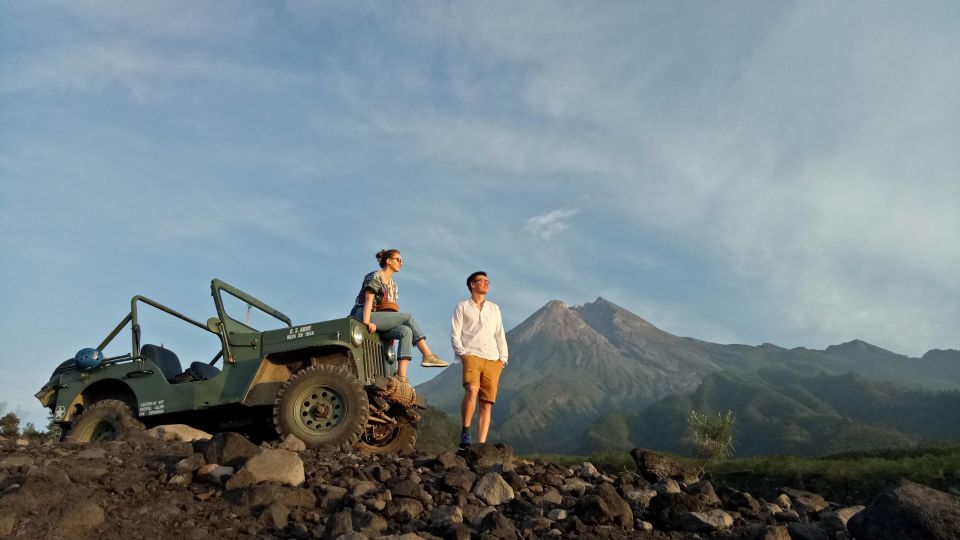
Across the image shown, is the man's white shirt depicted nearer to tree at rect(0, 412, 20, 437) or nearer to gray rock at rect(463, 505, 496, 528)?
gray rock at rect(463, 505, 496, 528)

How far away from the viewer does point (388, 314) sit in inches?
309

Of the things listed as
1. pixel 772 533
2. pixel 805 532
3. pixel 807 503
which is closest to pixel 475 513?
pixel 772 533

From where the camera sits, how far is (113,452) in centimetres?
572

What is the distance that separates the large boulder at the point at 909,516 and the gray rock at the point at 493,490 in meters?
2.28

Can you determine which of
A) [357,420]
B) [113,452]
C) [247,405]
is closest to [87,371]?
[247,405]

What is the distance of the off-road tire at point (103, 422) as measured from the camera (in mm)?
8195

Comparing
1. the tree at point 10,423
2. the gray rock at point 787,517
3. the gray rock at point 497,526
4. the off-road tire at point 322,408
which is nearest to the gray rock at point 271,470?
the gray rock at point 497,526

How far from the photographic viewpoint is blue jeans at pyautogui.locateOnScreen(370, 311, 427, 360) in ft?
25.4

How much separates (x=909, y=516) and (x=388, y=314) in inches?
213

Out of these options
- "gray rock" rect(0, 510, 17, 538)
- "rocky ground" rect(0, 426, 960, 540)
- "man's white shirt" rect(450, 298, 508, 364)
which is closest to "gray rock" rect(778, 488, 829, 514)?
"rocky ground" rect(0, 426, 960, 540)

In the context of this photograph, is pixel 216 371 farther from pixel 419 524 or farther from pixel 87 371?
pixel 419 524

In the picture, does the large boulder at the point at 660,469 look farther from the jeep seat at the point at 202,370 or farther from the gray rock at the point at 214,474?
the jeep seat at the point at 202,370

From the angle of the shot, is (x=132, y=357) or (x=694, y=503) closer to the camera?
(x=694, y=503)

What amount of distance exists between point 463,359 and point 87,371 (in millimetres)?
5350
